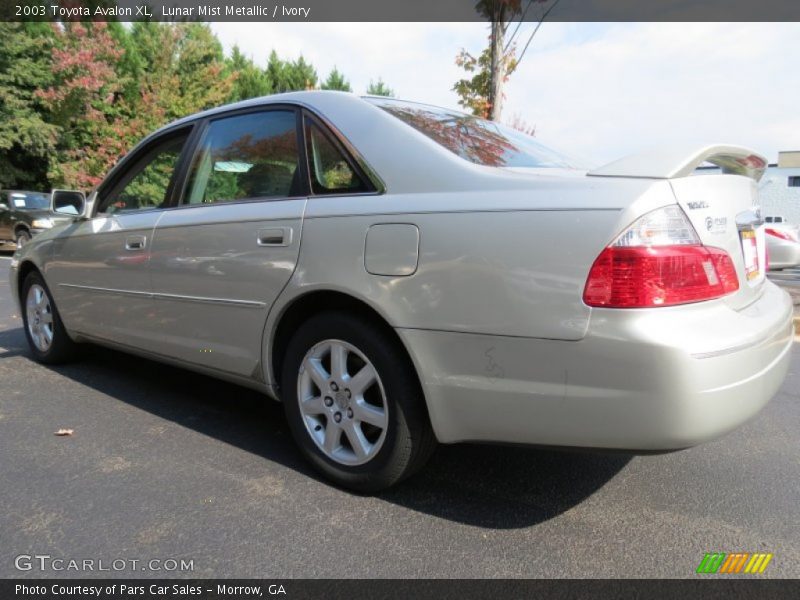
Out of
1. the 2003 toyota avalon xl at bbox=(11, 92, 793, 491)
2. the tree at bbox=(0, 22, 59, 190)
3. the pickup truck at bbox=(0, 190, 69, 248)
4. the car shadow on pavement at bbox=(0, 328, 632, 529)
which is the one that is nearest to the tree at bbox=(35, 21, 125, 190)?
the tree at bbox=(0, 22, 59, 190)

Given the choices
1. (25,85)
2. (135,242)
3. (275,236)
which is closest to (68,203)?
(135,242)

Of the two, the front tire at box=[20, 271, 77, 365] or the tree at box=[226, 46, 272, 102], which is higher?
the tree at box=[226, 46, 272, 102]

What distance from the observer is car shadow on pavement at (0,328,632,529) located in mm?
2338

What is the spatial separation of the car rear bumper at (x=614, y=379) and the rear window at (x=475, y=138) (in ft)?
2.51

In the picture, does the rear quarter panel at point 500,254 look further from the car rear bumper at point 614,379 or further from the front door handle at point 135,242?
the front door handle at point 135,242

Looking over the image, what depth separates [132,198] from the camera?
3.67 meters

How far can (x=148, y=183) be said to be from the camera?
3613 mm

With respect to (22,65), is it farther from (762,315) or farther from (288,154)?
(762,315)

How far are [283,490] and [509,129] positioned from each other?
2.09m

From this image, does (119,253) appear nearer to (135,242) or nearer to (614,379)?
(135,242)

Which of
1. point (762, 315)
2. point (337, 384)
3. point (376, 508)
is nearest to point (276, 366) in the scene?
point (337, 384)

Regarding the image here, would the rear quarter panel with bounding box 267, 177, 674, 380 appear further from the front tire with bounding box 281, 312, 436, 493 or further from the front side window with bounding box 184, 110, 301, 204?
the front side window with bounding box 184, 110, 301, 204

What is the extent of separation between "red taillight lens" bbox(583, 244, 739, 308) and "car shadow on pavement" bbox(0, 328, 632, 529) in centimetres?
65

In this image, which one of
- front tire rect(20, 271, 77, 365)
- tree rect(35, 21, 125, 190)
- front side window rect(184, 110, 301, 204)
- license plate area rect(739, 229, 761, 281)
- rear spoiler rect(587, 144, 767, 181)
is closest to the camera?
rear spoiler rect(587, 144, 767, 181)
